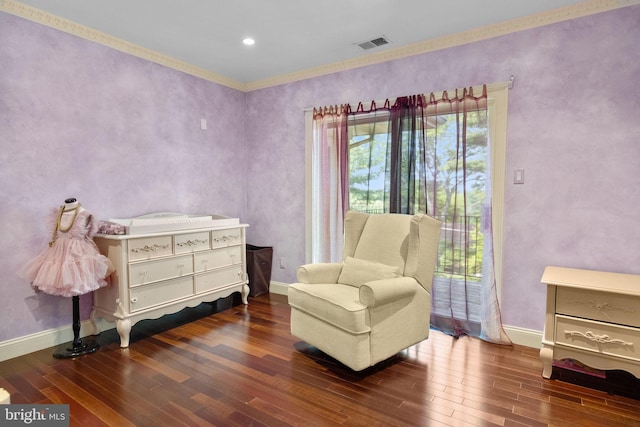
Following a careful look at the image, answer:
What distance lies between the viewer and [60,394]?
208 cm

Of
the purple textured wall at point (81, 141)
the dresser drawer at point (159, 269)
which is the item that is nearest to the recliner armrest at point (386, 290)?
the dresser drawer at point (159, 269)

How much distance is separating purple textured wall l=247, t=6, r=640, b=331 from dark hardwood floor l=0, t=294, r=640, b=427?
739 mm

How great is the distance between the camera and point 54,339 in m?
2.78

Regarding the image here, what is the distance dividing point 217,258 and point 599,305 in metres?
2.97

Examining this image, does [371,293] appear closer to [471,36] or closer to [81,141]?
[471,36]

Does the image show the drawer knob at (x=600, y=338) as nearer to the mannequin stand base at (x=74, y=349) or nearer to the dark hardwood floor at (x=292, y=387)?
the dark hardwood floor at (x=292, y=387)

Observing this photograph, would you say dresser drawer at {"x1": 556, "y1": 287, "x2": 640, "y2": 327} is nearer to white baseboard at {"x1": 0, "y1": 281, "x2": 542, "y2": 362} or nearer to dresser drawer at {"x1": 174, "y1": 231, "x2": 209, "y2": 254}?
white baseboard at {"x1": 0, "y1": 281, "x2": 542, "y2": 362}

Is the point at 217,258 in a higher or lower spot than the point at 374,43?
lower

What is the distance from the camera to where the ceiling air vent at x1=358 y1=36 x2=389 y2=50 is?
3.09m

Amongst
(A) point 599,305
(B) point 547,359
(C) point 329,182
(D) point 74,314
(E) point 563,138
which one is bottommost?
(B) point 547,359

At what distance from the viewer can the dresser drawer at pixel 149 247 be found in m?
2.76

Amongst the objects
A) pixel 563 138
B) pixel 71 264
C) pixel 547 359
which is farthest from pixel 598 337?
pixel 71 264

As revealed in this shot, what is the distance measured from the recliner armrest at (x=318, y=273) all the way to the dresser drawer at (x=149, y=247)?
1.14 metres

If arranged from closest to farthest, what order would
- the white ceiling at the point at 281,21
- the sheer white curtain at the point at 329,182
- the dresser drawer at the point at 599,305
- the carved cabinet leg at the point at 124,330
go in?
the dresser drawer at the point at 599,305
the white ceiling at the point at 281,21
the carved cabinet leg at the point at 124,330
the sheer white curtain at the point at 329,182
